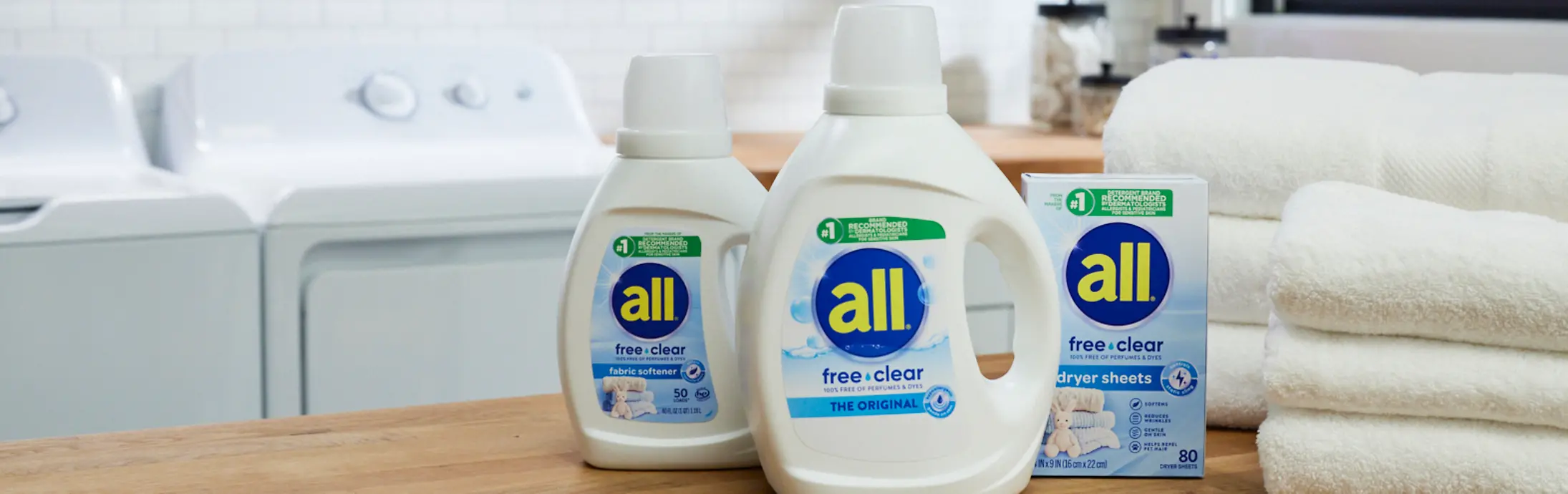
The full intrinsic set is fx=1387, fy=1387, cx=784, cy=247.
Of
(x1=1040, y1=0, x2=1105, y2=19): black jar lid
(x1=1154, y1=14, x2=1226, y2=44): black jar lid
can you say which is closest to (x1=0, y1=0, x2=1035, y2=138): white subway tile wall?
(x1=1040, y1=0, x2=1105, y2=19): black jar lid

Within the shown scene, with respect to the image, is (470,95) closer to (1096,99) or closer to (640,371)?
(1096,99)

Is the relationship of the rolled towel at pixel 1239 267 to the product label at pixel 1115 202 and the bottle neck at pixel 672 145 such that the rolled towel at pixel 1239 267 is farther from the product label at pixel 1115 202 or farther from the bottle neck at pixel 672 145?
the bottle neck at pixel 672 145

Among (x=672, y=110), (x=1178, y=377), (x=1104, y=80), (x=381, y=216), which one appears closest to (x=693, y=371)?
(x=672, y=110)

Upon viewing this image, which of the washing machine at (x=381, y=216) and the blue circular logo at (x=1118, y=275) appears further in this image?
the washing machine at (x=381, y=216)

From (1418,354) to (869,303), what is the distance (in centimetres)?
24

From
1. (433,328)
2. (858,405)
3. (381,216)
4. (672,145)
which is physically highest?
(672,145)

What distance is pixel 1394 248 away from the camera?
1.92 ft

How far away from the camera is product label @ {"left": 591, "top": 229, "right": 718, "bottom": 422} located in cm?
66

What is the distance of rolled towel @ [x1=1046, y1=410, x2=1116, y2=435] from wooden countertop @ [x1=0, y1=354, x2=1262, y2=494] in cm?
3

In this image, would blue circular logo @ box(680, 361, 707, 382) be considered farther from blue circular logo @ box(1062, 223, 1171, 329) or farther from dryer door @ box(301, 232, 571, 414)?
dryer door @ box(301, 232, 571, 414)

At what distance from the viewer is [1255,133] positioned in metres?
0.72

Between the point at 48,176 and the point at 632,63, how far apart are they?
58.9 inches

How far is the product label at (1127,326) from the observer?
63cm

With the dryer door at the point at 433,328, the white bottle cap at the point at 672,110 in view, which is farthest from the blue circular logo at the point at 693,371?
the dryer door at the point at 433,328
